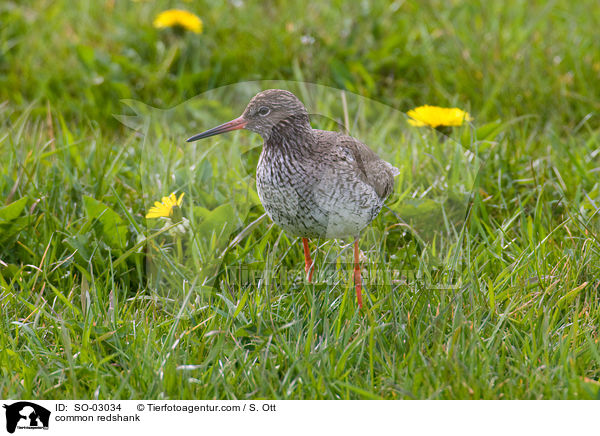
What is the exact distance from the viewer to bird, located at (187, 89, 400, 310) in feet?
8.88

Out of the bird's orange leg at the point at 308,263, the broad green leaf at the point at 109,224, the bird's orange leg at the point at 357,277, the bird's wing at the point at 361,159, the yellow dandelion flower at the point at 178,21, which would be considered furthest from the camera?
the yellow dandelion flower at the point at 178,21

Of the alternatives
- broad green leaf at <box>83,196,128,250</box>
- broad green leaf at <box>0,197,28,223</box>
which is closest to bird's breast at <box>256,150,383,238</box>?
broad green leaf at <box>83,196,128,250</box>

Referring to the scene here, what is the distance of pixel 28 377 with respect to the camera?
277 centimetres

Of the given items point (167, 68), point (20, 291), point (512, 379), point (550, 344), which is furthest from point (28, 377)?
point (167, 68)

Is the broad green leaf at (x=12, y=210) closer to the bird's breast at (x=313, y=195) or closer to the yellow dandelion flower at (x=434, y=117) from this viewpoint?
the bird's breast at (x=313, y=195)

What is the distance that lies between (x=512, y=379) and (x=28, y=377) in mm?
1850

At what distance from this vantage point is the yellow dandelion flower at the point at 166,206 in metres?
2.98

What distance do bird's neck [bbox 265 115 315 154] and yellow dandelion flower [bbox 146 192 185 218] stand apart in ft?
1.69

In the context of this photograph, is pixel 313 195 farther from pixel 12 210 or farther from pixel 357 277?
pixel 12 210

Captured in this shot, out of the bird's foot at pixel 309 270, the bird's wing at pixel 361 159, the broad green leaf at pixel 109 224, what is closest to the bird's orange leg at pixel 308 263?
the bird's foot at pixel 309 270

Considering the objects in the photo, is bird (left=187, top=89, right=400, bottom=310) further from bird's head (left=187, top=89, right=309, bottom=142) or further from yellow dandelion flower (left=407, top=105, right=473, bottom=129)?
yellow dandelion flower (left=407, top=105, right=473, bottom=129)

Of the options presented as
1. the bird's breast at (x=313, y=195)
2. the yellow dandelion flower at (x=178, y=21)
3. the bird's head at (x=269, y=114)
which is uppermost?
the yellow dandelion flower at (x=178, y=21)
